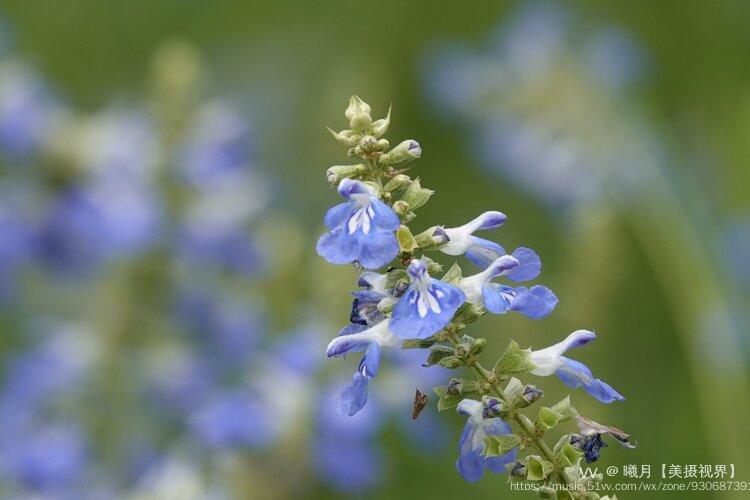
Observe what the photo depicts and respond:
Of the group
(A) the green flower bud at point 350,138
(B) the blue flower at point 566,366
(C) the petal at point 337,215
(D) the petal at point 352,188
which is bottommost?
(B) the blue flower at point 566,366

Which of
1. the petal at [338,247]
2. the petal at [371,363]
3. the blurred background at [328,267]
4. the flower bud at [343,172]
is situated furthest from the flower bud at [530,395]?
the blurred background at [328,267]

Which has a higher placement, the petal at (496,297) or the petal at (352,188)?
the petal at (352,188)

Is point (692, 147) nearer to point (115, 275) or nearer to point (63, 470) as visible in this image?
point (115, 275)

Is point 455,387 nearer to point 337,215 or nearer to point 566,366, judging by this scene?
point 566,366

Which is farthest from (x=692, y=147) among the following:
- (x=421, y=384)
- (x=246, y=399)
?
(x=246, y=399)

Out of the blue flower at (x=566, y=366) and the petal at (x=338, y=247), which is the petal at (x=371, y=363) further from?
the blue flower at (x=566, y=366)

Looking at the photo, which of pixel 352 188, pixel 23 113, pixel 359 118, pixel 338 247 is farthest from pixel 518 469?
pixel 23 113

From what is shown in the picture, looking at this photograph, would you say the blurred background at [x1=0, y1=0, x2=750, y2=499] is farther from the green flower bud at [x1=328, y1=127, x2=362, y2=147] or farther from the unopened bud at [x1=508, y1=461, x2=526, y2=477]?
the unopened bud at [x1=508, y1=461, x2=526, y2=477]

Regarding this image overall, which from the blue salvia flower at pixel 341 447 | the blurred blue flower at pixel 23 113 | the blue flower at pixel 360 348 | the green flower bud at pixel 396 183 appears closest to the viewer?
the blue flower at pixel 360 348
